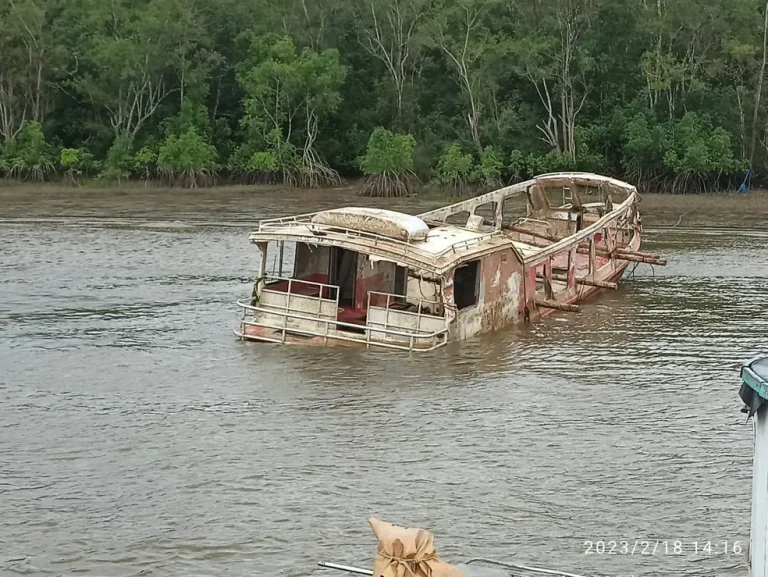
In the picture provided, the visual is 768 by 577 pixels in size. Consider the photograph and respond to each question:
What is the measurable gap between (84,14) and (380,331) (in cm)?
4807

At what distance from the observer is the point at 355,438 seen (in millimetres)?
16641

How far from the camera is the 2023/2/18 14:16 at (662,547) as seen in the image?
42.1ft

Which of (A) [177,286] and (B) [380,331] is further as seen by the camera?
(A) [177,286]

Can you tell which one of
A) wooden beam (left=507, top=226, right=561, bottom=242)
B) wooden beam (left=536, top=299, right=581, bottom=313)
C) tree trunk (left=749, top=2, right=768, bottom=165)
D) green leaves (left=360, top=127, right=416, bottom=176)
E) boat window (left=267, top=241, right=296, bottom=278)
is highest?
tree trunk (left=749, top=2, right=768, bottom=165)

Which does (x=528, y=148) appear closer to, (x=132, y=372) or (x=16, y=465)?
(x=132, y=372)

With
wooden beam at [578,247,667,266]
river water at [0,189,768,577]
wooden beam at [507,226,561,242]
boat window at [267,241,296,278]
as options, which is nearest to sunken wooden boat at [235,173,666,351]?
river water at [0,189,768,577]

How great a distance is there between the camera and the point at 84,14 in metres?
64.4

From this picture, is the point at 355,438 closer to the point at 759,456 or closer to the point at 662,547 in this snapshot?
the point at 662,547

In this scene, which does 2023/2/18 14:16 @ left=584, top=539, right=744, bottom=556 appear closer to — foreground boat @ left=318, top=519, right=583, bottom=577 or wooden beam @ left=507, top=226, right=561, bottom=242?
foreground boat @ left=318, top=519, right=583, bottom=577

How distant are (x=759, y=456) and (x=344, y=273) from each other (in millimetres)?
14307

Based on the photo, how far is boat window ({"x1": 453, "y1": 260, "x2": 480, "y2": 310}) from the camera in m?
22.8

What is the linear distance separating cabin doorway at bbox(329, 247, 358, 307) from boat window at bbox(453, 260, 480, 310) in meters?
1.89

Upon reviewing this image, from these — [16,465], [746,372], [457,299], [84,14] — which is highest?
[84,14]

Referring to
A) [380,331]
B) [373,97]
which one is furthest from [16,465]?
[373,97]
